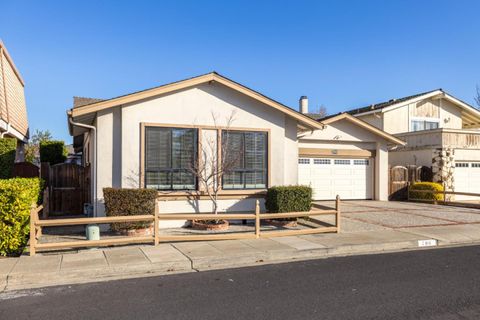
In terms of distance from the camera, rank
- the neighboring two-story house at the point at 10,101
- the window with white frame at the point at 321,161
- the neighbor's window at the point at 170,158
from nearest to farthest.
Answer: the neighbor's window at the point at 170,158, the neighboring two-story house at the point at 10,101, the window with white frame at the point at 321,161

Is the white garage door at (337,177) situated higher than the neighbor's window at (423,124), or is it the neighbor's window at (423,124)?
the neighbor's window at (423,124)

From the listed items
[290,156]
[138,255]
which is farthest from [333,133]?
[138,255]

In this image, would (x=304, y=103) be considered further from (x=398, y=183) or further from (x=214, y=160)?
(x=214, y=160)

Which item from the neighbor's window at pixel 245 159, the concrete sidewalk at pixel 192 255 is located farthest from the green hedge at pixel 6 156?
the neighbor's window at pixel 245 159

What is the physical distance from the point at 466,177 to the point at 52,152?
2194 cm

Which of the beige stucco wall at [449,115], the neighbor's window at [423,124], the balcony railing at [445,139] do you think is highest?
the beige stucco wall at [449,115]

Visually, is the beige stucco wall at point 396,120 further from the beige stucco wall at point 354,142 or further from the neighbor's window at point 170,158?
the neighbor's window at point 170,158

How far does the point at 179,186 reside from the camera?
40.1 feet

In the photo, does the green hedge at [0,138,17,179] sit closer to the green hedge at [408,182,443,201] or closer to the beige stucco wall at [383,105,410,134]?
the green hedge at [408,182,443,201]

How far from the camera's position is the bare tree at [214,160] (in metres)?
12.3

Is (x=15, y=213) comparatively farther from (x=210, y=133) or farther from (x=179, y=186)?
(x=210, y=133)

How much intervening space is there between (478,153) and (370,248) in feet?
51.7

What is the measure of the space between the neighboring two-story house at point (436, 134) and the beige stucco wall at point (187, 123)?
10.6 meters

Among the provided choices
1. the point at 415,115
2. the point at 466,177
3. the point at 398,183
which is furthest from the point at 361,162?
the point at 415,115
